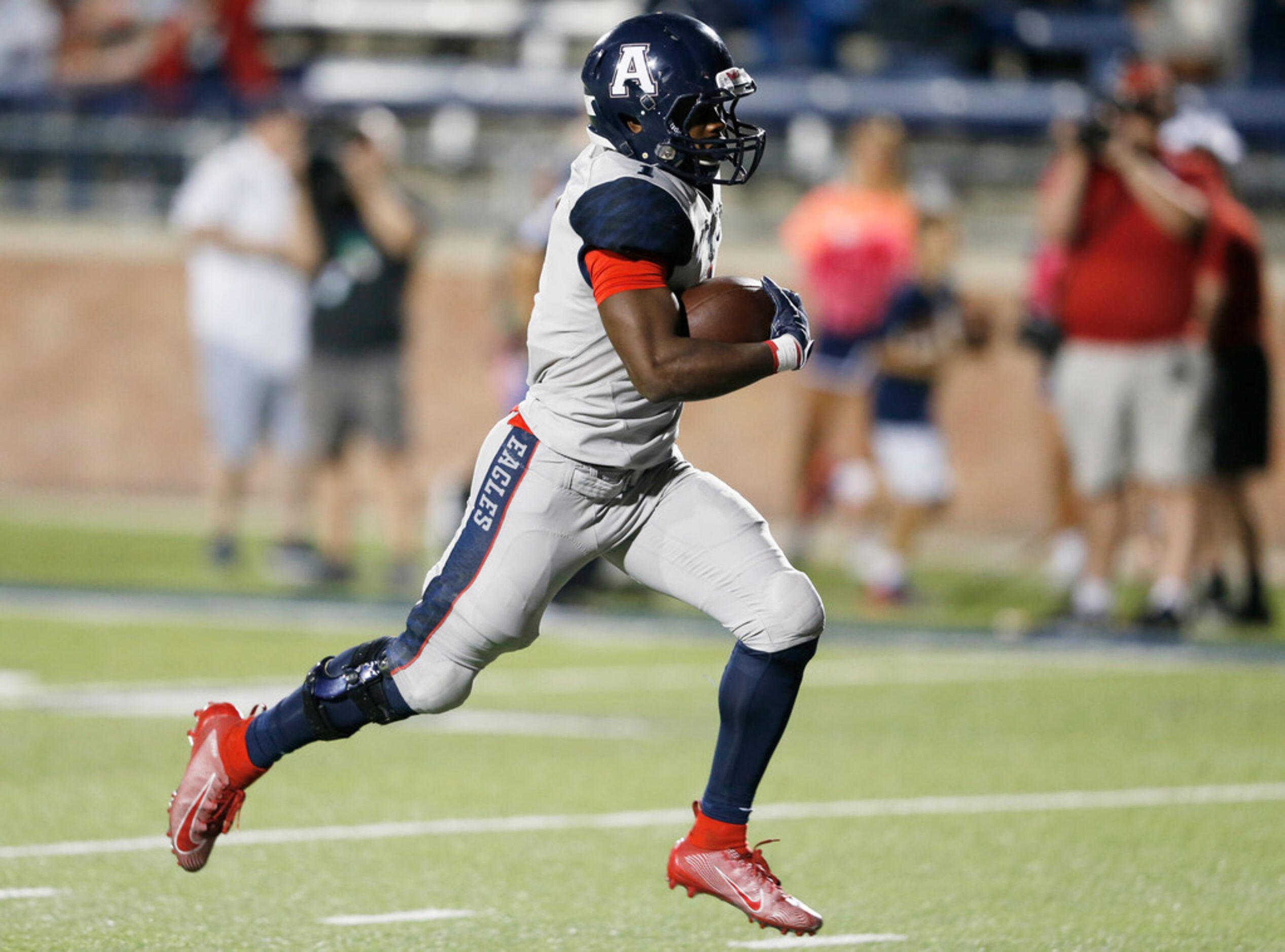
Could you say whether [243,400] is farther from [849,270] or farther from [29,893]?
[29,893]

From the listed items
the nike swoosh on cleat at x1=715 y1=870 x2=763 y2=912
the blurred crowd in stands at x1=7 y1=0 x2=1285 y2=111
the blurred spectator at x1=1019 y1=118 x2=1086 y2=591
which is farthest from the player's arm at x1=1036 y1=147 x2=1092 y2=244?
the blurred crowd in stands at x1=7 y1=0 x2=1285 y2=111

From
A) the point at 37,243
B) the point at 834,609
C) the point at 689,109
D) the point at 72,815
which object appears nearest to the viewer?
the point at 689,109

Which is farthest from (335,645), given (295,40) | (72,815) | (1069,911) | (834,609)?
(295,40)

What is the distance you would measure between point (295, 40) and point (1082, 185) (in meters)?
11.3

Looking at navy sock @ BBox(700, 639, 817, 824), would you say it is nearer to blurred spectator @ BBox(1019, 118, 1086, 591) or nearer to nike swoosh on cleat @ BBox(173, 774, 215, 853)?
nike swoosh on cleat @ BBox(173, 774, 215, 853)

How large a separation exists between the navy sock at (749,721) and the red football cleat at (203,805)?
3.57 ft

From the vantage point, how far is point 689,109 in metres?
4.83

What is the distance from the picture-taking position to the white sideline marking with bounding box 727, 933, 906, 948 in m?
4.72

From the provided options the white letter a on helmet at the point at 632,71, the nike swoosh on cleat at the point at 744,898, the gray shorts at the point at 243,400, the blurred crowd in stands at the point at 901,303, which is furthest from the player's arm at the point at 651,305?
the gray shorts at the point at 243,400

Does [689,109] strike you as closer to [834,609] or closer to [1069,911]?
[1069,911]

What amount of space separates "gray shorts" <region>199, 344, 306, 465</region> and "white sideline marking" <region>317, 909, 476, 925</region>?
7497 millimetres

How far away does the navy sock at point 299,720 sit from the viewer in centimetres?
500

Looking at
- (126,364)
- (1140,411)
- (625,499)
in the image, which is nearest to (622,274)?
(625,499)

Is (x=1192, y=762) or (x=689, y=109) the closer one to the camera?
(x=689, y=109)
